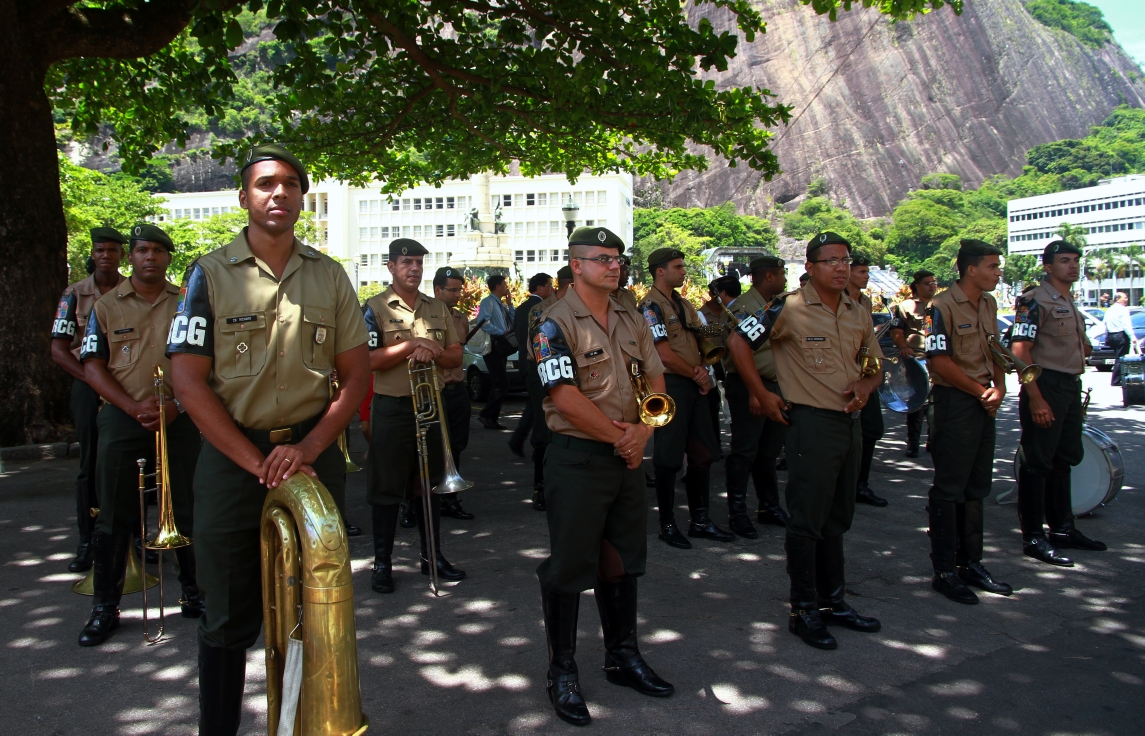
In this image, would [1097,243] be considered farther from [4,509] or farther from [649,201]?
[4,509]

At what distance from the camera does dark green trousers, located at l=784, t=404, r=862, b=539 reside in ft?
15.5

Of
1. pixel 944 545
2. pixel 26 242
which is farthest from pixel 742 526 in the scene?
pixel 26 242

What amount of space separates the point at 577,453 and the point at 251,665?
2055 millimetres

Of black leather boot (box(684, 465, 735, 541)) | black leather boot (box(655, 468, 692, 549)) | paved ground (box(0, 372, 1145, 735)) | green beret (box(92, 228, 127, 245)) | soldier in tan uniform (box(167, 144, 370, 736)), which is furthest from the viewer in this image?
black leather boot (box(684, 465, 735, 541))

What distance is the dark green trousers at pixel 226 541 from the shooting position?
9.87 ft

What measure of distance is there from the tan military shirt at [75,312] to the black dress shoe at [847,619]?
4.94 metres

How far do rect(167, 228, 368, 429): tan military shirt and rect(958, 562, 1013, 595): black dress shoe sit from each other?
4449 mm

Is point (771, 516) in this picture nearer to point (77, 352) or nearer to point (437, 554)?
point (437, 554)

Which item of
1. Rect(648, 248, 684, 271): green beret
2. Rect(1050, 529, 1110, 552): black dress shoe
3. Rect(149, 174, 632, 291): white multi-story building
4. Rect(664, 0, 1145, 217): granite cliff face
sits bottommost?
Rect(1050, 529, 1110, 552): black dress shoe

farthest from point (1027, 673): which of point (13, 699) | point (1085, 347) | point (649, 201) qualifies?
point (649, 201)

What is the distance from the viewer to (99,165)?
12250 cm

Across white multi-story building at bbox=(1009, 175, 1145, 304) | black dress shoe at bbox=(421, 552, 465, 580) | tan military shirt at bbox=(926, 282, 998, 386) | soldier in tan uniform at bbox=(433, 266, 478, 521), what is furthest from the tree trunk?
white multi-story building at bbox=(1009, 175, 1145, 304)

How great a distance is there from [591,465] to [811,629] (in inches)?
68.2

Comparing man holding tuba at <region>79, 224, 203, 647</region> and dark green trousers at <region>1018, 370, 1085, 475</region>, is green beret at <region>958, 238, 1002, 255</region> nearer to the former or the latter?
dark green trousers at <region>1018, 370, 1085, 475</region>
